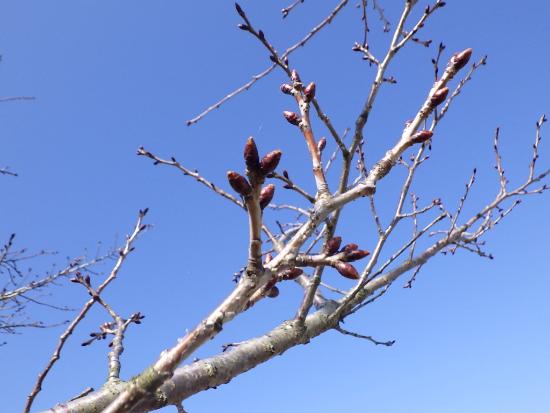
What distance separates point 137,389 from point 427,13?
2.08 meters

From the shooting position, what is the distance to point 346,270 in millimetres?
1238

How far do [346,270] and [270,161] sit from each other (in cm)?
44

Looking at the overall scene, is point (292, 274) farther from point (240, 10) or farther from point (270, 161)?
point (240, 10)

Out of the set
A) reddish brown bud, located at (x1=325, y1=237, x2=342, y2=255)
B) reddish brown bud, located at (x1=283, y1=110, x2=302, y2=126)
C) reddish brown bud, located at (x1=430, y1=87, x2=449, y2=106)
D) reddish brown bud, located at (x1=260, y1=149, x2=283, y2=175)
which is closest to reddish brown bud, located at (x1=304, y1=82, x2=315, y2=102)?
reddish brown bud, located at (x1=283, y1=110, x2=302, y2=126)

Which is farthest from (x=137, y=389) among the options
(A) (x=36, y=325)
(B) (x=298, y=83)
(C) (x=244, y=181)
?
(A) (x=36, y=325)

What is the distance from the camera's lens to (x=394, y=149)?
152 cm

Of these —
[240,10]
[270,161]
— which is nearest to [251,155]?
[270,161]

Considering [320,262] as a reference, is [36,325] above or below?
above

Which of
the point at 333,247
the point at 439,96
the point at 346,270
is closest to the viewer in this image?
the point at 346,270

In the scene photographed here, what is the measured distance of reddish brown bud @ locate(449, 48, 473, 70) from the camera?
163 centimetres

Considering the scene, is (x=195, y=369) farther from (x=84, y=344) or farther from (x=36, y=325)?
(x=36, y=325)

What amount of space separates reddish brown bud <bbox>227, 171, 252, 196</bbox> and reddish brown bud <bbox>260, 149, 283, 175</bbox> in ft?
0.13

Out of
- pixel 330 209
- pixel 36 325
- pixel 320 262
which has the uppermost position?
pixel 36 325

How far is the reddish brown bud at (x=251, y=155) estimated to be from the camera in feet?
3.04
